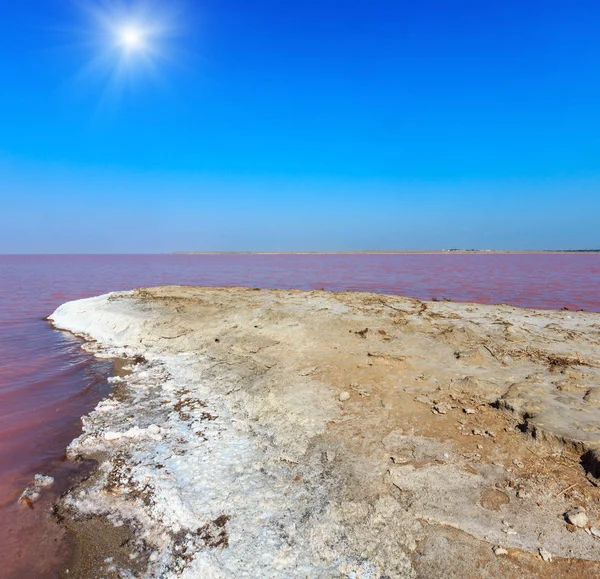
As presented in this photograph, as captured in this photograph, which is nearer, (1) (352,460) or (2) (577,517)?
(2) (577,517)

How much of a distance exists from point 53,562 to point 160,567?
83 cm

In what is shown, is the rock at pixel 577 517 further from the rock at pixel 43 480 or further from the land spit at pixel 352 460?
the rock at pixel 43 480

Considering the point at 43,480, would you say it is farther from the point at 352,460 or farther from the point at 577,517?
the point at 577,517

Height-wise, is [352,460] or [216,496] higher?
[352,460]

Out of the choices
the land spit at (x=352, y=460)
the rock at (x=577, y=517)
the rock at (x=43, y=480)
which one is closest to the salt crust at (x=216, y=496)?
the land spit at (x=352, y=460)

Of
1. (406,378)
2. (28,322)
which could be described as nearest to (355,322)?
(406,378)

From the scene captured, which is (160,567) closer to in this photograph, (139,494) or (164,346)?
(139,494)

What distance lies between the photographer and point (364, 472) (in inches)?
124

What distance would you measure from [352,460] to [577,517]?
1.58 meters

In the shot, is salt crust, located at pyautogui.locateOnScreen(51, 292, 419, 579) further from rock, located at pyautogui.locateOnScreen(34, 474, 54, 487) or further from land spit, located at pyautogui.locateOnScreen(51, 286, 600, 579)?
rock, located at pyautogui.locateOnScreen(34, 474, 54, 487)

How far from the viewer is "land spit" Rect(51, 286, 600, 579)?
2.41 metres

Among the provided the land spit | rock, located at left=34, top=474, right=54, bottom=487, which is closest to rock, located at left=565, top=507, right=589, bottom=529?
the land spit

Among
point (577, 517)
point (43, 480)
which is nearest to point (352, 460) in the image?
point (577, 517)

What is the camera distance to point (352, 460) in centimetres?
331
